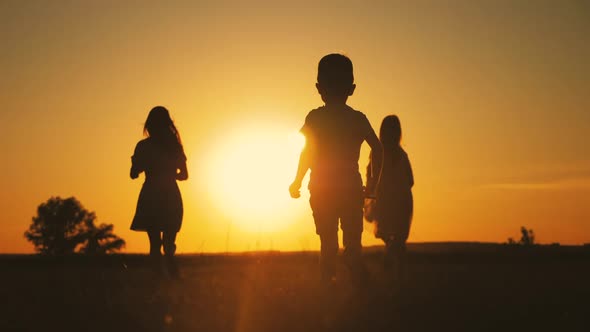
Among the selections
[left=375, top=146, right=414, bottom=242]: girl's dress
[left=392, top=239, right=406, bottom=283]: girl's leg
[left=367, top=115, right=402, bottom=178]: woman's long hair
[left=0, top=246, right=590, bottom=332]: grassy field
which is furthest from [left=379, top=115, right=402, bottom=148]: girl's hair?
[left=0, top=246, right=590, bottom=332]: grassy field

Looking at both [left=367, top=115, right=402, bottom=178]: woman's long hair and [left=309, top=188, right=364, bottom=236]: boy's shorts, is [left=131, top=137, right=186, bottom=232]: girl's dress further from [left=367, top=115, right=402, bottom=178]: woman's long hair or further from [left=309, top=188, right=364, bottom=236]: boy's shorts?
[left=309, top=188, right=364, bottom=236]: boy's shorts

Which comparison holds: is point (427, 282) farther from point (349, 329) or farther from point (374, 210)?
point (349, 329)

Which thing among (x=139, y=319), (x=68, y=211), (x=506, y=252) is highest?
(x=68, y=211)

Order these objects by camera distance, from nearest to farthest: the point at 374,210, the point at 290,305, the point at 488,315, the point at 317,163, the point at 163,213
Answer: the point at 488,315, the point at 290,305, the point at 317,163, the point at 163,213, the point at 374,210

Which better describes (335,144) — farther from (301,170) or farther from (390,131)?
(390,131)

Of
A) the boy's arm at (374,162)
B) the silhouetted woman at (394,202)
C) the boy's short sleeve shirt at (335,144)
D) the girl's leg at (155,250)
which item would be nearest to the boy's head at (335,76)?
the boy's short sleeve shirt at (335,144)

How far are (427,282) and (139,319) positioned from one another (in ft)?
16.5

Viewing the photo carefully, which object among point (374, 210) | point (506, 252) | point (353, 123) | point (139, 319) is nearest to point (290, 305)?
point (139, 319)

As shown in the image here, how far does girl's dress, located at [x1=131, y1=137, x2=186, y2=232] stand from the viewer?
12.0 meters

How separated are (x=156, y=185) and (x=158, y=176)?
0.46ft

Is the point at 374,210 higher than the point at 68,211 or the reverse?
the reverse

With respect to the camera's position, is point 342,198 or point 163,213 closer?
point 342,198

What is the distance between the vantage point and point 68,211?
183 ft

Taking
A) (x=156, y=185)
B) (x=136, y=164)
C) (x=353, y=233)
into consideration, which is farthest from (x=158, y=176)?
(x=353, y=233)
